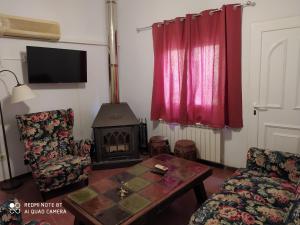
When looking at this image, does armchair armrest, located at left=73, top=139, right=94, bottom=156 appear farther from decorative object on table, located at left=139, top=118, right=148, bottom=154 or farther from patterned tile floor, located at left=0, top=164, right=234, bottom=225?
decorative object on table, located at left=139, top=118, right=148, bottom=154

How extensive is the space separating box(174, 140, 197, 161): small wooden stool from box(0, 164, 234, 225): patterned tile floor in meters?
0.39

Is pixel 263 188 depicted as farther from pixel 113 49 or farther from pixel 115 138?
pixel 113 49

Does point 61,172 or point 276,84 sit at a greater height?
point 276,84

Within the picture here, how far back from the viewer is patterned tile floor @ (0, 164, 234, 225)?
7.13 ft

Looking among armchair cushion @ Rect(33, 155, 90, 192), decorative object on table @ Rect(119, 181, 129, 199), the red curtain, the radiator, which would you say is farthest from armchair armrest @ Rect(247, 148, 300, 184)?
armchair cushion @ Rect(33, 155, 90, 192)

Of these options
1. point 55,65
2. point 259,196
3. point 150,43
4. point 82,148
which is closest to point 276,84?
point 259,196

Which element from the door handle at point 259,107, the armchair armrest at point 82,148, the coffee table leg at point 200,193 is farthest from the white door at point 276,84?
the armchair armrest at point 82,148

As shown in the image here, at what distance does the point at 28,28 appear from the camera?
302 cm

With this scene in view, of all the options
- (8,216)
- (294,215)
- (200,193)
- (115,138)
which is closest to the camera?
(294,215)

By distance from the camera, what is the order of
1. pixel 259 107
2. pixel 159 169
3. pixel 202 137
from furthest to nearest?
pixel 202 137, pixel 259 107, pixel 159 169

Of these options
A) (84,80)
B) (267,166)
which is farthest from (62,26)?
(267,166)

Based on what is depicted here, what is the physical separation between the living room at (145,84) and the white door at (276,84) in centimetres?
1

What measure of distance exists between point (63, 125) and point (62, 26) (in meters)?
1.54

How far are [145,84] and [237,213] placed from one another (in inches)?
110
